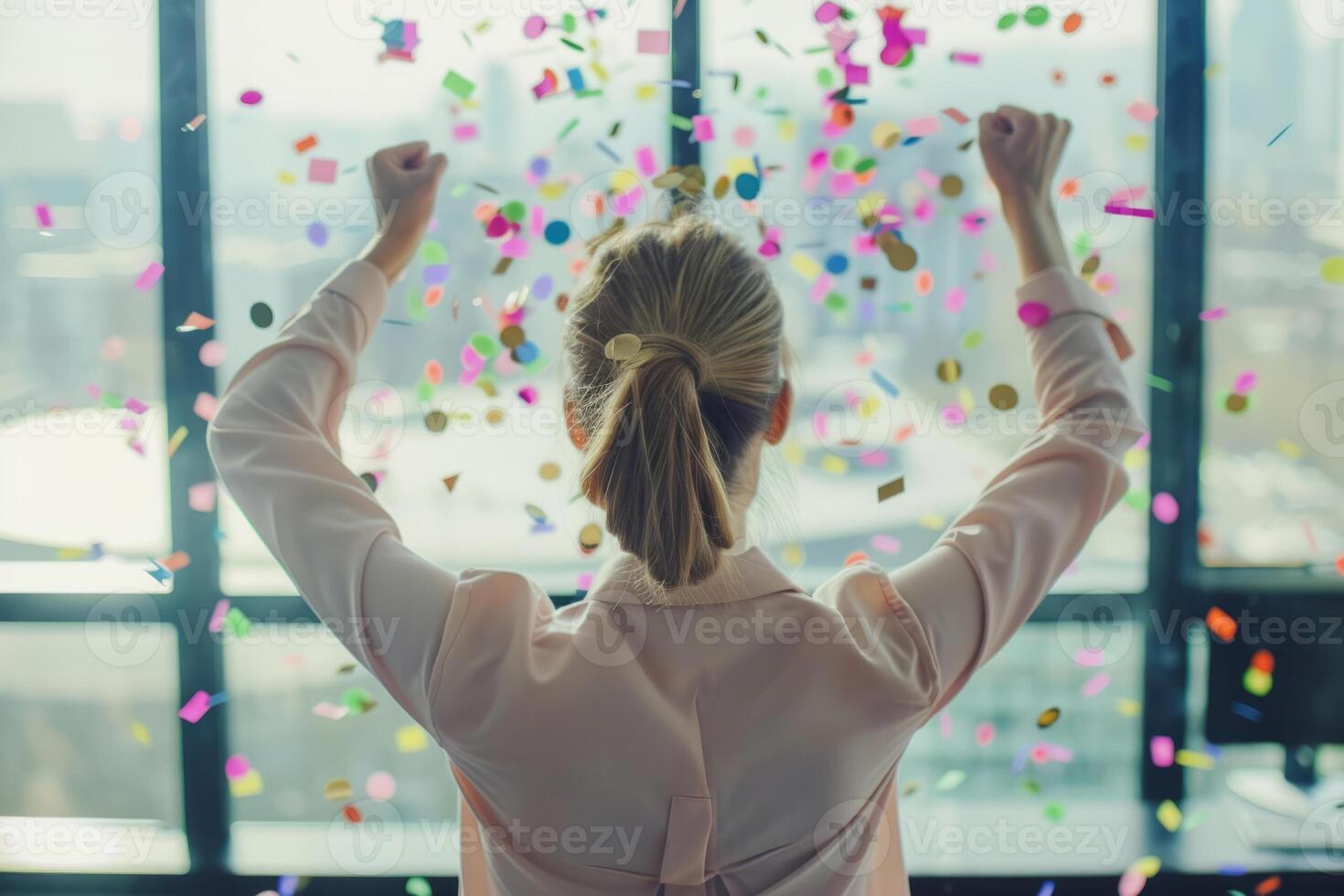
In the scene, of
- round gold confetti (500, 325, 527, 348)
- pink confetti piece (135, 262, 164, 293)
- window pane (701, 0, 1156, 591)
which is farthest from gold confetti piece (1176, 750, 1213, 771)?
pink confetti piece (135, 262, 164, 293)

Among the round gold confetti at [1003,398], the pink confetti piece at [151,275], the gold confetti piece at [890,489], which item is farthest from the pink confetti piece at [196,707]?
the round gold confetti at [1003,398]

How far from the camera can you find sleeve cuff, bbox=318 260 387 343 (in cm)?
112

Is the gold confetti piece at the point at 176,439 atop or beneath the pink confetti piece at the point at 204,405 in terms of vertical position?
beneath

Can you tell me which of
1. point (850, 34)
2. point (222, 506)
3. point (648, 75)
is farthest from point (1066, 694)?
point (222, 506)

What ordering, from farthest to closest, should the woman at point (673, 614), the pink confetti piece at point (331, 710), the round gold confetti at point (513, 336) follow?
the pink confetti piece at point (331, 710) < the round gold confetti at point (513, 336) < the woman at point (673, 614)

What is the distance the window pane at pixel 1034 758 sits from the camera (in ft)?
6.20

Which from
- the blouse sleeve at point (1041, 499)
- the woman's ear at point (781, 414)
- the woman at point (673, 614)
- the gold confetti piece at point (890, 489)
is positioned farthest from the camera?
the gold confetti piece at point (890, 489)

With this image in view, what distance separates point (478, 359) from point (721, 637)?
3.51ft

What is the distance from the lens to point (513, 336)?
173 cm

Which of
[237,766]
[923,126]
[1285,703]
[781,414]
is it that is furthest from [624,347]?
[1285,703]

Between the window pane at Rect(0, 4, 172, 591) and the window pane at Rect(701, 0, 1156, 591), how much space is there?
3.59ft
